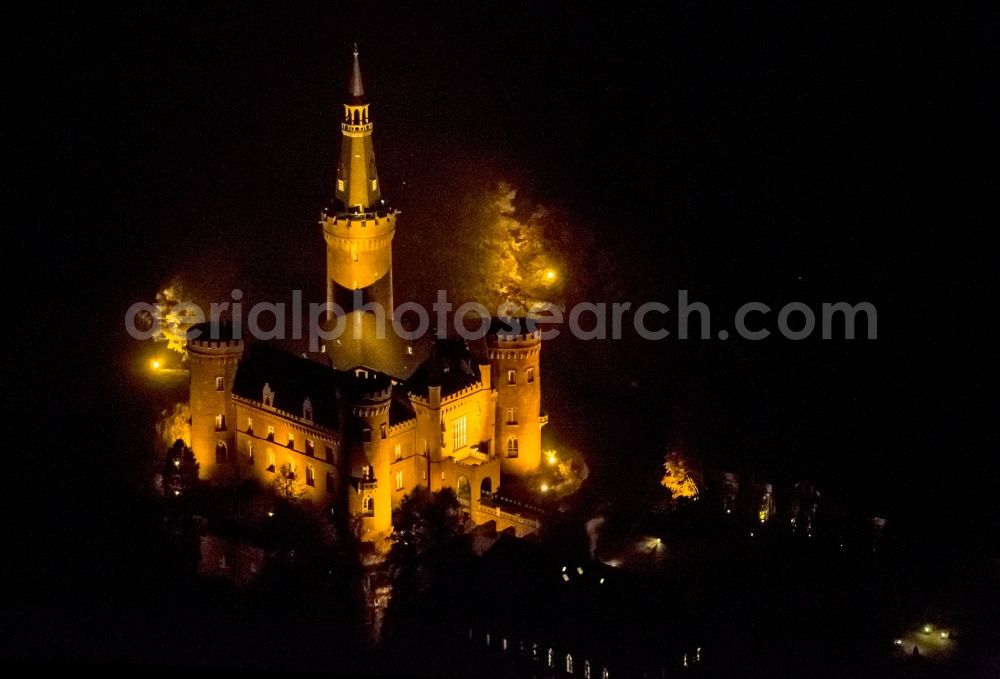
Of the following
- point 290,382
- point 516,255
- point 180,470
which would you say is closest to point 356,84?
point 290,382

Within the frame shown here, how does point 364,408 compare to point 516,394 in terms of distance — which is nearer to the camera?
point 364,408

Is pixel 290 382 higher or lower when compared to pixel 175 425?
higher

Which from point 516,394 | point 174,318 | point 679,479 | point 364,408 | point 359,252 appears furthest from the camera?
point 174,318

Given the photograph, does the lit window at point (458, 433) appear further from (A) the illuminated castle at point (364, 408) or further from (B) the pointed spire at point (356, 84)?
(B) the pointed spire at point (356, 84)

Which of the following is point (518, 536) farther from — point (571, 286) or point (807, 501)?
point (571, 286)

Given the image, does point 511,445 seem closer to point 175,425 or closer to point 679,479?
point 679,479

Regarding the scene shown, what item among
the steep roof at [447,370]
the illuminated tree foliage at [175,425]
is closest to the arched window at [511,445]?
the steep roof at [447,370]

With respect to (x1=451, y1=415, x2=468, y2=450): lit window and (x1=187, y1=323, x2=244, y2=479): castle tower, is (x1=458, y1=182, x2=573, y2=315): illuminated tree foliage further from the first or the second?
(x1=187, y1=323, x2=244, y2=479): castle tower

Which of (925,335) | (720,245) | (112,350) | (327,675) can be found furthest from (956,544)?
(327,675)

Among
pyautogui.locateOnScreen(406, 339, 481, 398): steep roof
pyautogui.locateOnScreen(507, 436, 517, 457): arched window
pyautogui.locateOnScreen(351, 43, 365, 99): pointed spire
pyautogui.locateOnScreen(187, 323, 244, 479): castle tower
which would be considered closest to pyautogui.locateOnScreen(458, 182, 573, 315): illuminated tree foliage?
pyautogui.locateOnScreen(507, 436, 517, 457): arched window
